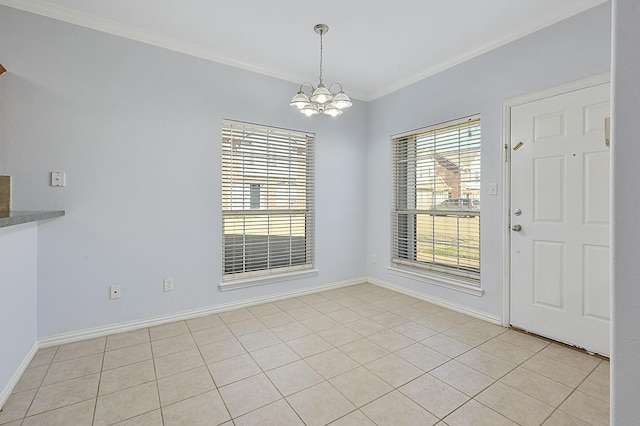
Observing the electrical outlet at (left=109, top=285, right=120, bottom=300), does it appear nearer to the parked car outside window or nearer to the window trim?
the window trim

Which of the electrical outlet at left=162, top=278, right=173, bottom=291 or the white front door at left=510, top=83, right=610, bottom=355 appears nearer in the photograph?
the white front door at left=510, top=83, right=610, bottom=355

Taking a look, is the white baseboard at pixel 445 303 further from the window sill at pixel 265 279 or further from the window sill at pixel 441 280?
the window sill at pixel 265 279

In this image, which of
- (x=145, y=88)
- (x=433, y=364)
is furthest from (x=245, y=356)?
(x=145, y=88)

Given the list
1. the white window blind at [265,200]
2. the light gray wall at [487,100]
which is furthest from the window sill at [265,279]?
the light gray wall at [487,100]

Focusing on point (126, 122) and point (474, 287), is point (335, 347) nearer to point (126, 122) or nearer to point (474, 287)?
point (474, 287)

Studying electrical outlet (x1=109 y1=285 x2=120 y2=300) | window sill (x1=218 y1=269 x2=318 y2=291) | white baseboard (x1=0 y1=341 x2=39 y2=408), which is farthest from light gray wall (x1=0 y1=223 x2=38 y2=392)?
window sill (x1=218 y1=269 x2=318 y2=291)

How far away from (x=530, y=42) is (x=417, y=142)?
1398 millimetres

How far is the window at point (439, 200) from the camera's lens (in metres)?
3.17

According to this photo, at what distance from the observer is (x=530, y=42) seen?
2.65 m

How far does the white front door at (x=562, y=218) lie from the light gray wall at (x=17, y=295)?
12.1 feet

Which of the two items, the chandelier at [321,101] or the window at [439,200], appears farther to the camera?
the window at [439,200]

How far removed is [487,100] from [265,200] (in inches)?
97.0

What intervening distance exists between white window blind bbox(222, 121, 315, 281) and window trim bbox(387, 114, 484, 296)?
3.43 feet

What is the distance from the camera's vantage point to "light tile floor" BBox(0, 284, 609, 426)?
5.56ft
